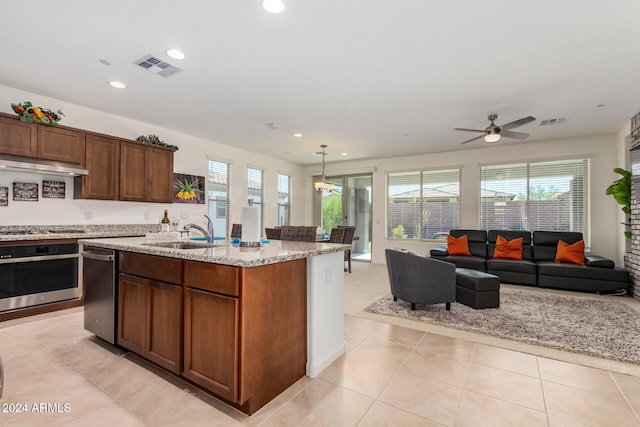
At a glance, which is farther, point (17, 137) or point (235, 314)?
point (17, 137)

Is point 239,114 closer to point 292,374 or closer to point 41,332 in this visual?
point 41,332

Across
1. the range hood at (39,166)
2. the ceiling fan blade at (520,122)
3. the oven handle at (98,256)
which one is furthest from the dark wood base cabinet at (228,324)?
the ceiling fan blade at (520,122)

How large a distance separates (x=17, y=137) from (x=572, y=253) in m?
7.98

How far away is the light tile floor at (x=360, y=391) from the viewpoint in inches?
67.6

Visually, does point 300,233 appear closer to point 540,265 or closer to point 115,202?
point 115,202

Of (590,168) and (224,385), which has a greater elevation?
(590,168)

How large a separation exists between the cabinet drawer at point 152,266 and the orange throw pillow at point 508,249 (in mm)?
5596

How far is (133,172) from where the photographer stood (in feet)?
14.9

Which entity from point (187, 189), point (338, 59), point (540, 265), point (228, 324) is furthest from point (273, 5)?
point (540, 265)

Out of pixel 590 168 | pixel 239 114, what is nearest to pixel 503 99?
pixel 590 168

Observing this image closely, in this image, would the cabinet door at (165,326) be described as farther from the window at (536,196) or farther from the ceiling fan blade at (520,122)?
the window at (536,196)

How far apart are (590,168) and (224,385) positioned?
6993 mm

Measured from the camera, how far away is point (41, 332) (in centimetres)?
295

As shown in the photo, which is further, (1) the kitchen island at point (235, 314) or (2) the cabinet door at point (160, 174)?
(2) the cabinet door at point (160, 174)
